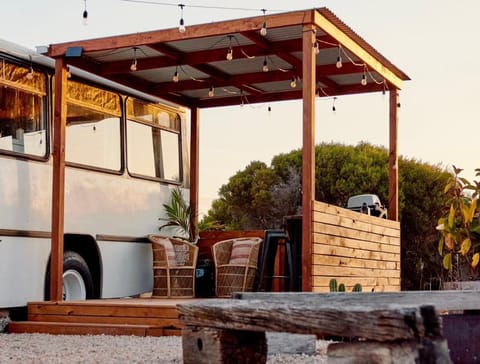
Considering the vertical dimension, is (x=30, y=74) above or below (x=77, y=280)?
above

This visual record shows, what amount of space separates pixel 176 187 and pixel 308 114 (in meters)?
3.32

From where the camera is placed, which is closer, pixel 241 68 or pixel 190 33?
pixel 190 33

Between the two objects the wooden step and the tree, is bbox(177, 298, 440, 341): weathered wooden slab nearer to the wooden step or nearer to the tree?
the wooden step

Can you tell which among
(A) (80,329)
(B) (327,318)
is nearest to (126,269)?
(A) (80,329)

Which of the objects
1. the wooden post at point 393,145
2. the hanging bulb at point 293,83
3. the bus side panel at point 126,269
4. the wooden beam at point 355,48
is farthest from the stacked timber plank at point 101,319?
the wooden post at point 393,145

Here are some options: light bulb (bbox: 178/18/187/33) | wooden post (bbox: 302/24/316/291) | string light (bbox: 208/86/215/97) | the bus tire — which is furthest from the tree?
light bulb (bbox: 178/18/187/33)

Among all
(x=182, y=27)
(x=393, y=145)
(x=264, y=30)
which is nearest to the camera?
(x=264, y=30)

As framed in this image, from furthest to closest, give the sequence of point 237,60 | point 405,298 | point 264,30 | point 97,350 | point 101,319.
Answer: point 237,60 → point 101,319 → point 264,30 → point 97,350 → point 405,298

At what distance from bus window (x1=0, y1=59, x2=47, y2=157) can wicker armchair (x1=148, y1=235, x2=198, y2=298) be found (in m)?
1.86

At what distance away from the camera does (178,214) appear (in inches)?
425

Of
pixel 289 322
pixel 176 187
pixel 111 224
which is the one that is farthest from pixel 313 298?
pixel 176 187

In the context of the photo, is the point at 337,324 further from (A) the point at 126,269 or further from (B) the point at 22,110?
(A) the point at 126,269

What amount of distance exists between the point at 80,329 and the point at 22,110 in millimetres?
2096

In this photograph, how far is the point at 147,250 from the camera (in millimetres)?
10250
